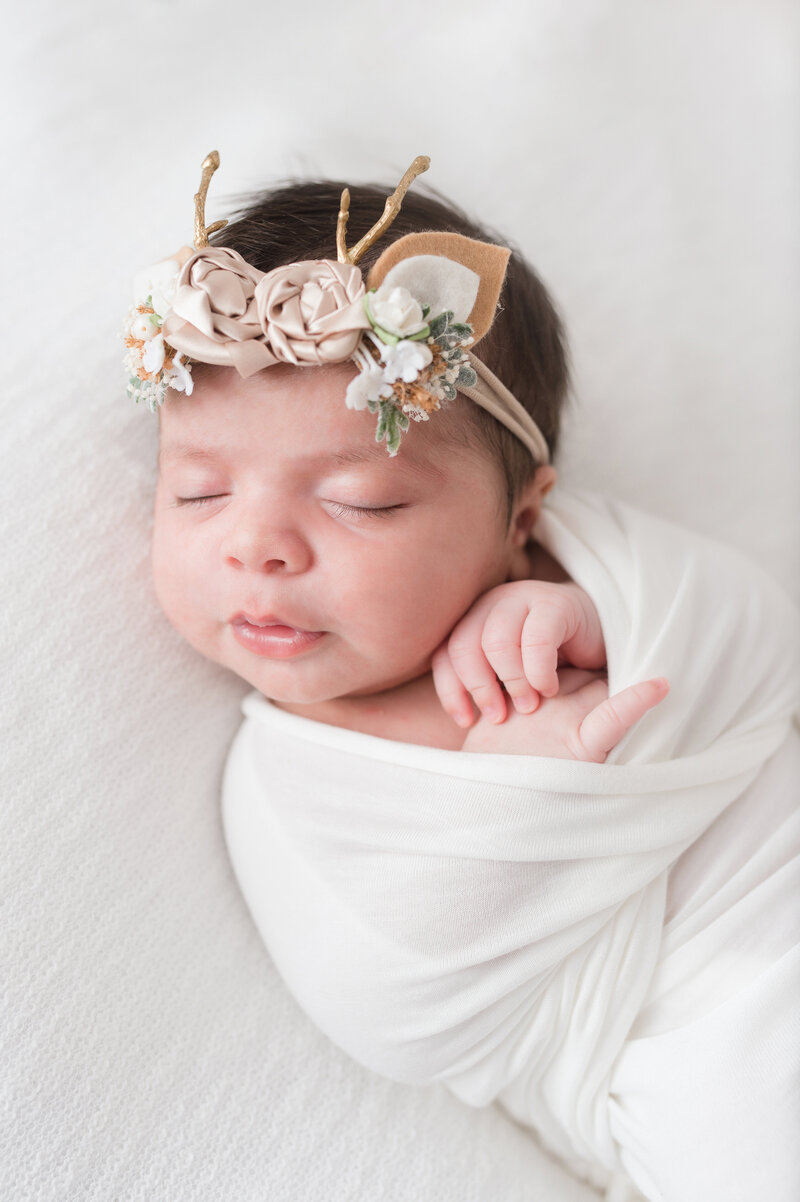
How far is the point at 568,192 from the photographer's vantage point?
2318mm

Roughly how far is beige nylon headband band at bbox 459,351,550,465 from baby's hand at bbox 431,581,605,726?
25cm

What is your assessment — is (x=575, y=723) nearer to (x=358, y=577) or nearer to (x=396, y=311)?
(x=358, y=577)

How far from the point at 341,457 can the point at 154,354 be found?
0.97 feet

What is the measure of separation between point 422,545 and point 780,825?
29.0 inches

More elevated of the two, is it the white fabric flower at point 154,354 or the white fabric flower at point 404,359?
the white fabric flower at point 404,359

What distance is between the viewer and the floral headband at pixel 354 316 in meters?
1.28

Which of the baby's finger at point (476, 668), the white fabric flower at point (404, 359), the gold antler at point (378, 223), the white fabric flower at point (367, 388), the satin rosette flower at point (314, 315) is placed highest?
the gold antler at point (378, 223)

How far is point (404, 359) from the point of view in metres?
1.27

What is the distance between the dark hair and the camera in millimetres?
1496

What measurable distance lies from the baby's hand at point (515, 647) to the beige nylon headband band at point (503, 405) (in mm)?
250

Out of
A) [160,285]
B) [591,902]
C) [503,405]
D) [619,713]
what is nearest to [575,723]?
[619,713]

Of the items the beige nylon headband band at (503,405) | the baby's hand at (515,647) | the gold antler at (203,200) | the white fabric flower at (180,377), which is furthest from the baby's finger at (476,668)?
the gold antler at (203,200)

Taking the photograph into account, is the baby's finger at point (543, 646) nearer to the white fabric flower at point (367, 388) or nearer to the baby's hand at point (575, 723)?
the baby's hand at point (575, 723)

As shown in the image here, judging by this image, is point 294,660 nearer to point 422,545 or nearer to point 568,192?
point 422,545
